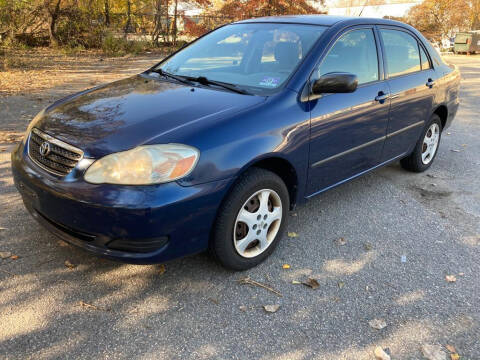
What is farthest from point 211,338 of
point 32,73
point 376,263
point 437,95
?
point 32,73

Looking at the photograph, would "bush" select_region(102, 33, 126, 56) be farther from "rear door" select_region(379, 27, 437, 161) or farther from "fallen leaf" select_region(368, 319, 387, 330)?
"fallen leaf" select_region(368, 319, 387, 330)

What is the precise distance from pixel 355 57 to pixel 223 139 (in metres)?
1.74

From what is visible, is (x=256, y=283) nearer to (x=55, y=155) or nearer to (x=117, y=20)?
(x=55, y=155)

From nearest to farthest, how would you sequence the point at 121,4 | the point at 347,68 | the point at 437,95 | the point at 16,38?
the point at 347,68 → the point at 437,95 → the point at 16,38 → the point at 121,4

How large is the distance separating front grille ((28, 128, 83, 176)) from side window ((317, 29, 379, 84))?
1.87 metres

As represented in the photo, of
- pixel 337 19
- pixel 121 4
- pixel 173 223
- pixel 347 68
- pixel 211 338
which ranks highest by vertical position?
pixel 121 4

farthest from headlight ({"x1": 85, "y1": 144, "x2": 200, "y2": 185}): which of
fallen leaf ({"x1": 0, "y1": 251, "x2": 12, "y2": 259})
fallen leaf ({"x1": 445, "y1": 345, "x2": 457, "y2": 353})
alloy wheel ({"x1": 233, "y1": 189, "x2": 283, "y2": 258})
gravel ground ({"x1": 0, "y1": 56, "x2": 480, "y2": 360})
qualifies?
fallen leaf ({"x1": 445, "y1": 345, "x2": 457, "y2": 353})

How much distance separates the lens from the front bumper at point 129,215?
2246 millimetres

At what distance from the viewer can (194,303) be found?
2572mm

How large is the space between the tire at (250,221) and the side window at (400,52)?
6.19ft

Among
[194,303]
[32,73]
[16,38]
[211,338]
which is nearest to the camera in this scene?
[211,338]

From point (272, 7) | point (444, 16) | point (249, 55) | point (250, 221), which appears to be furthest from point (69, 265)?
point (444, 16)

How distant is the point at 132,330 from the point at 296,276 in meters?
1.16

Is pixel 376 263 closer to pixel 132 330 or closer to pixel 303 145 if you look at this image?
pixel 303 145
